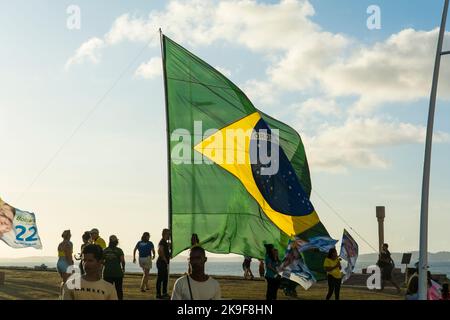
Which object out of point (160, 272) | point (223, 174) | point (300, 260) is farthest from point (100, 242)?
point (300, 260)

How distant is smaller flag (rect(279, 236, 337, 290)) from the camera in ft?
71.5

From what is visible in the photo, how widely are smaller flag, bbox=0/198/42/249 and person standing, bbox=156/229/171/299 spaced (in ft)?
44.7

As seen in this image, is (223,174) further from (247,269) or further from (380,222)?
(380,222)

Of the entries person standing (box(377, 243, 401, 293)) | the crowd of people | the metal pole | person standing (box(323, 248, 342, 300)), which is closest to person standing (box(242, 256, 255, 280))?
the crowd of people

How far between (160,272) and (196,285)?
12517mm

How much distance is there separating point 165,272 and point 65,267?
2521 millimetres

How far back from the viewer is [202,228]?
823 inches

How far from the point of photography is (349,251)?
24.7 meters

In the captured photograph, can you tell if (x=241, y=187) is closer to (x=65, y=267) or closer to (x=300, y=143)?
(x=300, y=143)

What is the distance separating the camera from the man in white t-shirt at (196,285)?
7867mm

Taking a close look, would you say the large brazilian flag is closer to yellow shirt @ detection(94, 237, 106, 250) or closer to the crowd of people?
the crowd of people

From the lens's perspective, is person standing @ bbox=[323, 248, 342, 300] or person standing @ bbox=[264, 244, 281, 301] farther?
person standing @ bbox=[323, 248, 342, 300]
